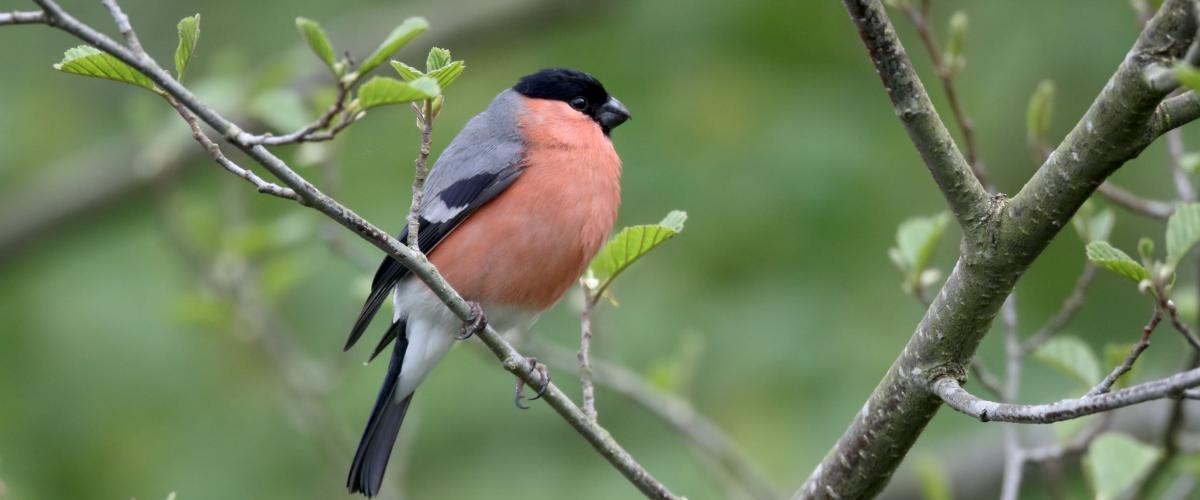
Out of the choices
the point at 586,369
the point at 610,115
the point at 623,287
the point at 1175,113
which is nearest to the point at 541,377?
the point at 586,369

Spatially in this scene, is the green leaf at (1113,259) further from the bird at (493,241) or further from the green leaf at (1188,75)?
the bird at (493,241)

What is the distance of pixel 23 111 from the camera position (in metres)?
7.77

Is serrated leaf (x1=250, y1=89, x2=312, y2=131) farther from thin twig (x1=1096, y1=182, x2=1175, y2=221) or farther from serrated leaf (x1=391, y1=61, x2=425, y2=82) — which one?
thin twig (x1=1096, y1=182, x2=1175, y2=221)

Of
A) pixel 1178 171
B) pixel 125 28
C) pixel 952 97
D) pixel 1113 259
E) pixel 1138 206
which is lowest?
pixel 125 28

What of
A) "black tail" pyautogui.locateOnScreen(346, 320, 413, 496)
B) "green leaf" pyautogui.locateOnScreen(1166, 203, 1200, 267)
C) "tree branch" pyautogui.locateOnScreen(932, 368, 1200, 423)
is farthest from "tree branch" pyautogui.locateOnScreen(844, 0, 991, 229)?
"black tail" pyautogui.locateOnScreen(346, 320, 413, 496)

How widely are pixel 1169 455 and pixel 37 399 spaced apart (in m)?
5.72

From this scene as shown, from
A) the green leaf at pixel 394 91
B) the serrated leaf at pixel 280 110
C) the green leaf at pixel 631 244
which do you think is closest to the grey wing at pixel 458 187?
the serrated leaf at pixel 280 110

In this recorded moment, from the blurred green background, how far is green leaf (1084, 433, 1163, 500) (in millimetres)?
1506

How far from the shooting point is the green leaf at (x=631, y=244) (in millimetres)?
3070

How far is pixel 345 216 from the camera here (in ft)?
8.12

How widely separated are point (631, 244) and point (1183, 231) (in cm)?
128

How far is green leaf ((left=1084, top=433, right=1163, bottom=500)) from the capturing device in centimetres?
341

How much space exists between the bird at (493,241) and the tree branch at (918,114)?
179 centimetres

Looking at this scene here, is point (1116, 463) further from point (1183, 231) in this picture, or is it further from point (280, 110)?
point (280, 110)
